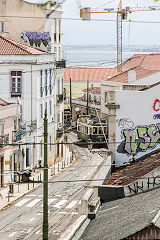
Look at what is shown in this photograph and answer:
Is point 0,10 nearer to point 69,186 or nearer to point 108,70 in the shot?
point 69,186

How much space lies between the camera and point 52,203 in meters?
38.5

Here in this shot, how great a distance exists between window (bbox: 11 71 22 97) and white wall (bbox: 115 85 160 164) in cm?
2221

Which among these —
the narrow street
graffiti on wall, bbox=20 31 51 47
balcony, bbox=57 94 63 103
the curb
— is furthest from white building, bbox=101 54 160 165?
graffiti on wall, bbox=20 31 51 47

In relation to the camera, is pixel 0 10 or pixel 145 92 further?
pixel 0 10

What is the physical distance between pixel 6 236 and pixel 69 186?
1798cm

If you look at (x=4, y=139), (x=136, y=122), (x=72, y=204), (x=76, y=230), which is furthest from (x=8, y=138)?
(x=76, y=230)

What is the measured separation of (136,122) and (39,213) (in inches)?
290

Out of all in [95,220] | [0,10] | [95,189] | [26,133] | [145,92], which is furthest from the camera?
[0,10]

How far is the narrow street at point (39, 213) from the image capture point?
2952cm

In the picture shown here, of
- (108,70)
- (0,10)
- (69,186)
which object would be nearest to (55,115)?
(0,10)

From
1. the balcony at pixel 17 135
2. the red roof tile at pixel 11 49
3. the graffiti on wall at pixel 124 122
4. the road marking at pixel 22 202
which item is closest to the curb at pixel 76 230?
the graffiti on wall at pixel 124 122

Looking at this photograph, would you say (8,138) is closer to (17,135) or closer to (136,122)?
(17,135)

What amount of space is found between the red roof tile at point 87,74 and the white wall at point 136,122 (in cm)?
9213

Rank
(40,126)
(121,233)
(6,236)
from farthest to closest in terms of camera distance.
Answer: (40,126), (6,236), (121,233)
